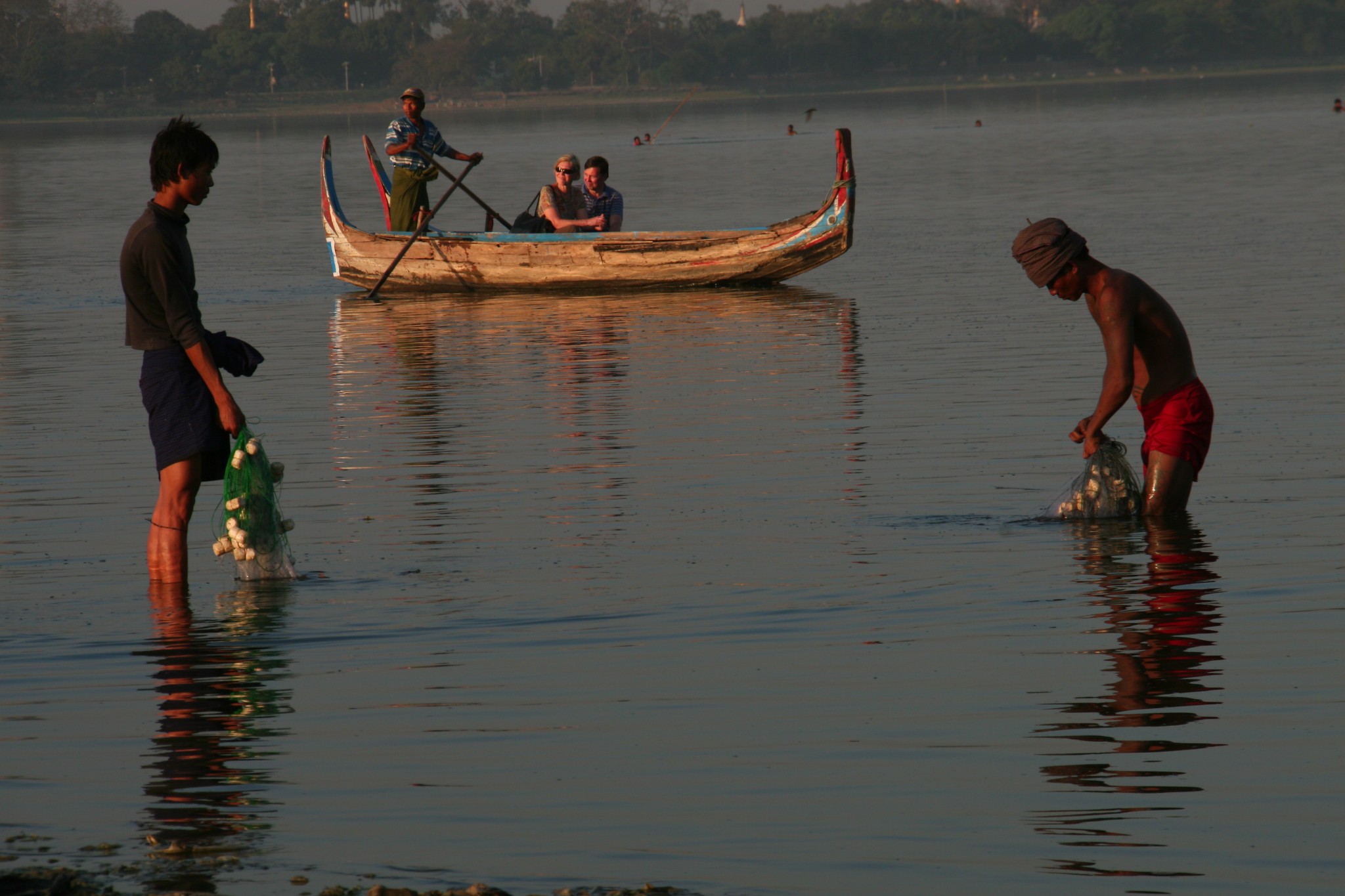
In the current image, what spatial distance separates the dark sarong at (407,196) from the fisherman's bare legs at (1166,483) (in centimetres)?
1132

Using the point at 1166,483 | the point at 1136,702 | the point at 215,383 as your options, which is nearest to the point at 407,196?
the point at 1166,483

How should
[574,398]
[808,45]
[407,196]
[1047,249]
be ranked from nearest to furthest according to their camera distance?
[1047,249], [574,398], [407,196], [808,45]

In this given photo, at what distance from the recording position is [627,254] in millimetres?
17359

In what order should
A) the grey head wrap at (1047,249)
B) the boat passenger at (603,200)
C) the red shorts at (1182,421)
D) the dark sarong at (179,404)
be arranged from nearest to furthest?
1. the dark sarong at (179,404)
2. the grey head wrap at (1047,249)
3. the red shorts at (1182,421)
4. the boat passenger at (603,200)

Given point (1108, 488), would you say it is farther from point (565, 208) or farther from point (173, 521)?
point (565, 208)

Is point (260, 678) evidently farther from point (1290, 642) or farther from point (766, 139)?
point (766, 139)

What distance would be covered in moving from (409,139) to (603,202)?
2.14 meters

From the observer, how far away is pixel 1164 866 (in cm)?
375

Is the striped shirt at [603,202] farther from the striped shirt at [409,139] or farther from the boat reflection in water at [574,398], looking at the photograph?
the striped shirt at [409,139]

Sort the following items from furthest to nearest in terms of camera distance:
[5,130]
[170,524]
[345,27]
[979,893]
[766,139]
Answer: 1. [345,27]
2. [5,130]
3. [766,139]
4. [170,524]
5. [979,893]

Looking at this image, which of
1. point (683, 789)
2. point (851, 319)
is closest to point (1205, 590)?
point (683, 789)

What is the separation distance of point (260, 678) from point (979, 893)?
267 centimetres

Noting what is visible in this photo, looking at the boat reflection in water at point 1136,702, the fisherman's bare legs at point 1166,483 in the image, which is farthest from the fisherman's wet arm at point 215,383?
the fisherman's bare legs at point 1166,483

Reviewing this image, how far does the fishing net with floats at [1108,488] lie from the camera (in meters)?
7.31
